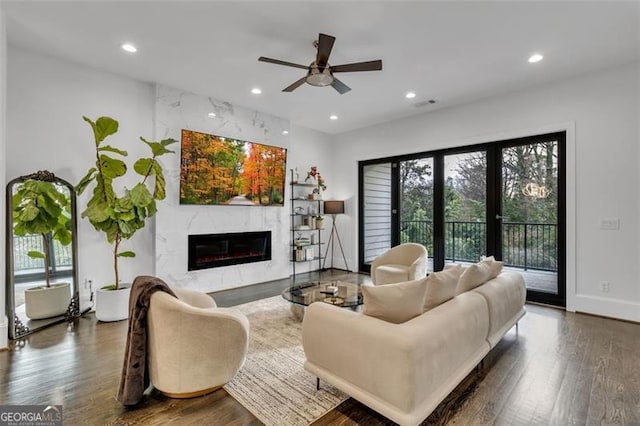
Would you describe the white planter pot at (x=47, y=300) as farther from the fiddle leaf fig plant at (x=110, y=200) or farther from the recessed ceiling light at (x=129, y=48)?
the recessed ceiling light at (x=129, y=48)

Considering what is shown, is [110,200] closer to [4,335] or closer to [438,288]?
[4,335]

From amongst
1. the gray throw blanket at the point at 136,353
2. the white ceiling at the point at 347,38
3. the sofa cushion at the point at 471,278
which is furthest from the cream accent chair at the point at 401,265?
the gray throw blanket at the point at 136,353

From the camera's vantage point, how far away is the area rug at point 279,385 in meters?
1.99

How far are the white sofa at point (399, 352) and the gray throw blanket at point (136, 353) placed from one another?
1.07m

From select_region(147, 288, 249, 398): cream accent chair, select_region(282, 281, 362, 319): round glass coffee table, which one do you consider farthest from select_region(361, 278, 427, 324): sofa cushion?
select_region(282, 281, 362, 319): round glass coffee table

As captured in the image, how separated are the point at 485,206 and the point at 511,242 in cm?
65

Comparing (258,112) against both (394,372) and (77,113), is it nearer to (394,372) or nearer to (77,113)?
(77,113)

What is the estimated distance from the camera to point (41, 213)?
330 cm

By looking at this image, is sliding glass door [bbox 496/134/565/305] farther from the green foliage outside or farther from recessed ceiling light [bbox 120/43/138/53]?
recessed ceiling light [bbox 120/43/138/53]

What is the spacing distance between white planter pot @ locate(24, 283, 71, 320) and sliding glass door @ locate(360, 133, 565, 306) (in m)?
5.08

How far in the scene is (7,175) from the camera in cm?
337

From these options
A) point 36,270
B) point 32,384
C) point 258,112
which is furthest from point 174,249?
point 258,112

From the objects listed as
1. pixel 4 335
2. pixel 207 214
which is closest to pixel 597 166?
pixel 207 214

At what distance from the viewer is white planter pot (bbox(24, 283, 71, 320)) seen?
11.1 ft
